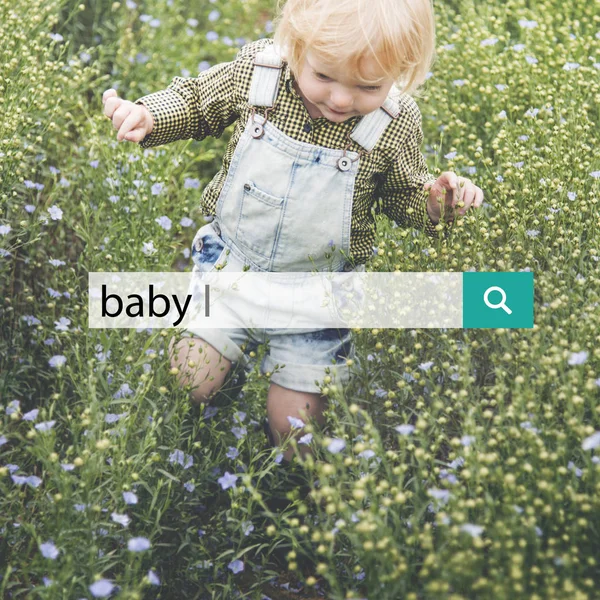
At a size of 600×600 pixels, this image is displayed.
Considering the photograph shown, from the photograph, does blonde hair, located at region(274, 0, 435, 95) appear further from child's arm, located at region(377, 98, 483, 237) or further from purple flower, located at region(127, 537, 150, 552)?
purple flower, located at region(127, 537, 150, 552)

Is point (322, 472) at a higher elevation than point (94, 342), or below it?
higher

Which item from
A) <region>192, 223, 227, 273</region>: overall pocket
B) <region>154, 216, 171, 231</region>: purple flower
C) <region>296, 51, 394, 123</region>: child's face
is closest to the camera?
<region>296, 51, 394, 123</region>: child's face

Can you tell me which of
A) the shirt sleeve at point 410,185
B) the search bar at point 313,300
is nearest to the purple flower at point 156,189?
the search bar at point 313,300

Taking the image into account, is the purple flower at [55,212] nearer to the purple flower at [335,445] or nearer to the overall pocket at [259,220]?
the overall pocket at [259,220]

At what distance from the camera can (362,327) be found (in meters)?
2.41

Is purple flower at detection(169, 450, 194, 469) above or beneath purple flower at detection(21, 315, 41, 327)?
above

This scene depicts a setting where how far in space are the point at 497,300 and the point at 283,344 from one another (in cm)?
70

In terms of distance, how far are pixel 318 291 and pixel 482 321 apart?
0.53 meters

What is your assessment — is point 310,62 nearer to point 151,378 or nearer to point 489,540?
point 151,378

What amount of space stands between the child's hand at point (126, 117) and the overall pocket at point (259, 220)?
1.14ft

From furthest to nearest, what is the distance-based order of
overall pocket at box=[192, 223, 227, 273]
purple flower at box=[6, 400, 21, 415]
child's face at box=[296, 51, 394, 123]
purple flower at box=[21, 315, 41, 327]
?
purple flower at box=[21, 315, 41, 327]
overall pocket at box=[192, 223, 227, 273]
child's face at box=[296, 51, 394, 123]
purple flower at box=[6, 400, 21, 415]

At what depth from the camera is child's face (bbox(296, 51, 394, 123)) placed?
89.1 inches

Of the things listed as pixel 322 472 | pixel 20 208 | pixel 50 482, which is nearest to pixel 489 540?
pixel 322 472

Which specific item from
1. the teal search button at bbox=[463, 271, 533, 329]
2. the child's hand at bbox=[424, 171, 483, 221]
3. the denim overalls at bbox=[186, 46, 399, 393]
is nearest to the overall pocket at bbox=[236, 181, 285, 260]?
the denim overalls at bbox=[186, 46, 399, 393]
